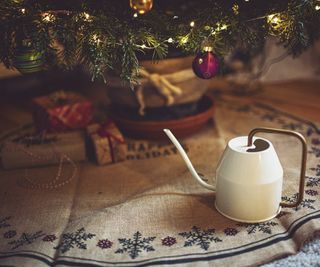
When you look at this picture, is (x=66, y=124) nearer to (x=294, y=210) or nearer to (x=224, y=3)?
(x=224, y=3)

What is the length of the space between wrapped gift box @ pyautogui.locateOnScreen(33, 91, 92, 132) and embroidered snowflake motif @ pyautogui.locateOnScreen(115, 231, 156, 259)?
47cm

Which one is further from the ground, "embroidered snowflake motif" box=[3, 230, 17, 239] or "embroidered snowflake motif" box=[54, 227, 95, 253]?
"embroidered snowflake motif" box=[54, 227, 95, 253]

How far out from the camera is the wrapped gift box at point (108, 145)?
1033mm

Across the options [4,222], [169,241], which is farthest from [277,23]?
[4,222]

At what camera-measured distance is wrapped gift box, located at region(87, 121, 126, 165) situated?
1033 mm

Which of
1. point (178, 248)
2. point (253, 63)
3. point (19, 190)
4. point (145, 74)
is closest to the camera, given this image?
point (178, 248)

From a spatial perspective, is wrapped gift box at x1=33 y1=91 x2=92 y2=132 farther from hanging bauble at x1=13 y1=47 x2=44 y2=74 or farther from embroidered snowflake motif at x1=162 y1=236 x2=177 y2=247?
embroidered snowflake motif at x1=162 y1=236 x2=177 y2=247

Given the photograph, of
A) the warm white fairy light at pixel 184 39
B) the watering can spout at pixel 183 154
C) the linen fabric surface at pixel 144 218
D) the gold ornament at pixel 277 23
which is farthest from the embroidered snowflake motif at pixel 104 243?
the gold ornament at pixel 277 23

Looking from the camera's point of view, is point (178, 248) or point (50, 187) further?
point (50, 187)

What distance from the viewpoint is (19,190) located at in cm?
95

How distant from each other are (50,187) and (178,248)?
0.39 m

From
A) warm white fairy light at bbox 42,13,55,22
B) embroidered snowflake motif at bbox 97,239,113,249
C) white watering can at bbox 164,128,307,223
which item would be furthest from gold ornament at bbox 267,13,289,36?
embroidered snowflake motif at bbox 97,239,113,249

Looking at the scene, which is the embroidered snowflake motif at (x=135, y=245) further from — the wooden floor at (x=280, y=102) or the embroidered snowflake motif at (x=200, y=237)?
the wooden floor at (x=280, y=102)

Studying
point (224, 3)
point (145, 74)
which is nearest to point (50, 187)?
point (145, 74)
